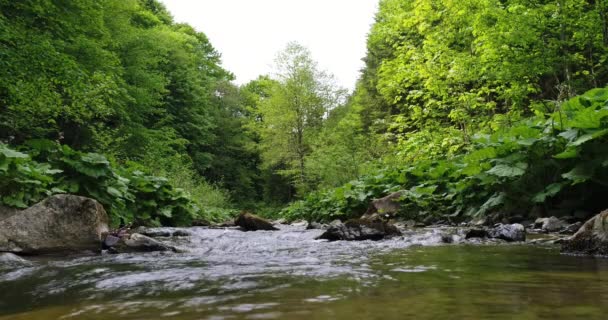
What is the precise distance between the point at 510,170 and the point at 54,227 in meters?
5.84

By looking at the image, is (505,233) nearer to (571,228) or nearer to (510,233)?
(510,233)

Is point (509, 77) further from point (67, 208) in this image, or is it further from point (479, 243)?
point (67, 208)

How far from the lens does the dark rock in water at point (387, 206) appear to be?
30.2 ft

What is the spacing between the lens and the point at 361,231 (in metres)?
5.94

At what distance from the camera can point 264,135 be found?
30000 mm

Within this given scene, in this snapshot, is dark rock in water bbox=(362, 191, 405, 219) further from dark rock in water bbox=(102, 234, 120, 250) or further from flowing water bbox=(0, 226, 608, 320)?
flowing water bbox=(0, 226, 608, 320)

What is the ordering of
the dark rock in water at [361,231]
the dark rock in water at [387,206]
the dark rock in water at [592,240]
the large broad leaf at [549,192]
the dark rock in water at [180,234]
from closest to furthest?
the dark rock in water at [592,240] < the large broad leaf at [549,192] < the dark rock in water at [361,231] < the dark rock in water at [180,234] < the dark rock in water at [387,206]

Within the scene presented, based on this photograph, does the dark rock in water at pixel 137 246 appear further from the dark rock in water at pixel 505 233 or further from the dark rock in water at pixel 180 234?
the dark rock in water at pixel 505 233

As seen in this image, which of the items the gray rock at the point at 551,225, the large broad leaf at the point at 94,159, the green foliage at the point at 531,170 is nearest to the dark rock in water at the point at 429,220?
the green foliage at the point at 531,170

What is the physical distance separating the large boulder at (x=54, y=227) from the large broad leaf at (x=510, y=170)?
5258 mm

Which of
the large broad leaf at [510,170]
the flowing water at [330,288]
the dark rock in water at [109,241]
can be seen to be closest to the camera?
the flowing water at [330,288]

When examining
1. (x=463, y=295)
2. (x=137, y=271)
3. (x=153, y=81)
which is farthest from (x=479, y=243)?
(x=153, y=81)

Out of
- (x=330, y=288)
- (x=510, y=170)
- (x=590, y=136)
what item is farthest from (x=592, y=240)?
(x=510, y=170)

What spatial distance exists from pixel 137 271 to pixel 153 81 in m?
19.0
